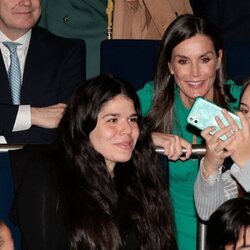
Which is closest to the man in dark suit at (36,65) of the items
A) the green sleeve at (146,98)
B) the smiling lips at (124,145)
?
the green sleeve at (146,98)

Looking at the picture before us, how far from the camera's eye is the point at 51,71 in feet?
9.84

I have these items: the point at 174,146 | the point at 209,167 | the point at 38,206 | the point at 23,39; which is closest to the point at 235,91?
the point at 174,146

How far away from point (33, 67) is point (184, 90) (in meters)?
0.66

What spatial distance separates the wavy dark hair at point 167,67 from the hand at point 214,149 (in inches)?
21.7

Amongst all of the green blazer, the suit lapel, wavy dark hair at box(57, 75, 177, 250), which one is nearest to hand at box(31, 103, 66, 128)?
the suit lapel

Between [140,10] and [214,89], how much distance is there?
76 centimetres

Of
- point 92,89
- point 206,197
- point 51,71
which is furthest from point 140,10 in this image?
point 206,197

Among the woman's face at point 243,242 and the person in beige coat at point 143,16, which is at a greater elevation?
the person in beige coat at point 143,16

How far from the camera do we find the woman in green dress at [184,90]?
8.87 feet

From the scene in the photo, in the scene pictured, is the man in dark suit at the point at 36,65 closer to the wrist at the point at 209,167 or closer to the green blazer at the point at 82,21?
the green blazer at the point at 82,21

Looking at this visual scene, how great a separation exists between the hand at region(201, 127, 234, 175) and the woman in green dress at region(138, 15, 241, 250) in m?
0.40

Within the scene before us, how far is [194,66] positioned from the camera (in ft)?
9.06

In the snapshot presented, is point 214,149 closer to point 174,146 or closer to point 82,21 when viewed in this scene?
point 174,146

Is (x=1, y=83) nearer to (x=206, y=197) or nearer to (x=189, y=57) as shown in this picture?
(x=189, y=57)
